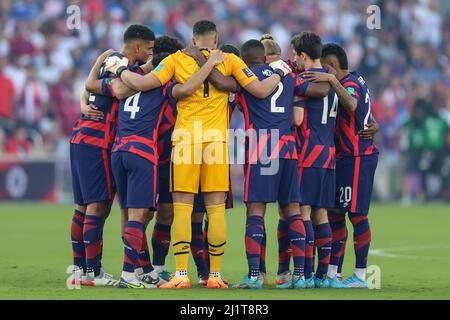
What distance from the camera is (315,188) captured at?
11227mm

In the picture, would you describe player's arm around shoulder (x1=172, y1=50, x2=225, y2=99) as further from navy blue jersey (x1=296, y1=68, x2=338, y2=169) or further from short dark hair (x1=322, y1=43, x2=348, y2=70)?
short dark hair (x1=322, y1=43, x2=348, y2=70)

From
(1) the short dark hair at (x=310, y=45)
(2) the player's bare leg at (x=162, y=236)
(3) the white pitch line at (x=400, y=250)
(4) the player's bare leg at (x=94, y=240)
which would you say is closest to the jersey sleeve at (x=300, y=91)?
(1) the short dark hair at (x=310, y=45)

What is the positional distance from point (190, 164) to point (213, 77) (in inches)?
33.1

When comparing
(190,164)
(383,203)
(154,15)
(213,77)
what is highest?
(154,15)

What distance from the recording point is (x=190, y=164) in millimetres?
10828

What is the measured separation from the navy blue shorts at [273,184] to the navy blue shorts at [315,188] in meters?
0.20

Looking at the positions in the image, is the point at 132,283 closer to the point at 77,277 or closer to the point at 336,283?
the point at 77,277

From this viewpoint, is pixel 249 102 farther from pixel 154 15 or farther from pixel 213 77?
pixel 154 15

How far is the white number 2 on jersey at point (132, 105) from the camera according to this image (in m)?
10.9

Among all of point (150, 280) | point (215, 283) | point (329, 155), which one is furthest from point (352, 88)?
point (150, 280)

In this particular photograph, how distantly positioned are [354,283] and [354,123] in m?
1.59

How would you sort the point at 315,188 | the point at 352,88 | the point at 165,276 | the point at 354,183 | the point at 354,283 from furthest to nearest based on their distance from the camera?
1. the point at 165,276
2. the point at 354,183
3. the point at 352,88
4. the point at 354,283
5. the point at 315,188

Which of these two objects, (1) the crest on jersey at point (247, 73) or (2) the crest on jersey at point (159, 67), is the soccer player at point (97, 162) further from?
(1) the crest on jersey at point (247, 73)
